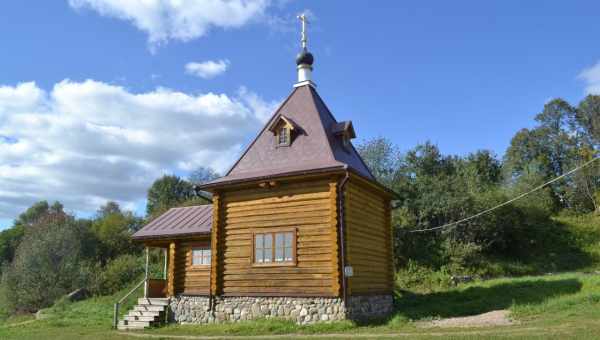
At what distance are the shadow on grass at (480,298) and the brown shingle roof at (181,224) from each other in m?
7.49

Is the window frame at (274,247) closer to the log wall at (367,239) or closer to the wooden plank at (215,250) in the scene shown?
the wooden plank at (215,250)

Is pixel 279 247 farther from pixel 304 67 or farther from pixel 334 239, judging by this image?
pixel 304 67

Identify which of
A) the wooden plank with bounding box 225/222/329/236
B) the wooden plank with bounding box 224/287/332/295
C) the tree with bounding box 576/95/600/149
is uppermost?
the tree with bounding box 576/95/600/149

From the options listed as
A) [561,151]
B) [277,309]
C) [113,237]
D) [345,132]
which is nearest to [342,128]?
[345,132]

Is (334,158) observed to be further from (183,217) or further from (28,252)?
(28,252)

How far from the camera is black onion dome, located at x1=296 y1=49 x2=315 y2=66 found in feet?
59.6

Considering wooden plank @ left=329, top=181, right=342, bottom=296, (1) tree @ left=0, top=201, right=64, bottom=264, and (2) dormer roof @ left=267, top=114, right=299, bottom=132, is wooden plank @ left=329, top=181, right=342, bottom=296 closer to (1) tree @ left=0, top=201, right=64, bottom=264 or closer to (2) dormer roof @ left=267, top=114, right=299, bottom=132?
(2) dormer roof @ left=267, top=114, right=299, bottom=132

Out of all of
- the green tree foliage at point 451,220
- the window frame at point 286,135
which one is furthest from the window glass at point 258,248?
the green tree foliage at point 451,220

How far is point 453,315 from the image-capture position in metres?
15.2

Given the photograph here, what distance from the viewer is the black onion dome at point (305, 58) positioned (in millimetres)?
18172

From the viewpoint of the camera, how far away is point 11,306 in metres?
28.5

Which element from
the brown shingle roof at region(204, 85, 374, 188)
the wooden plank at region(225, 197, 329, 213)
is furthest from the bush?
the wooden plank at region(225, 197, 329, 213)

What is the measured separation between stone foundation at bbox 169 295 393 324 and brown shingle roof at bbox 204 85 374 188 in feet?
12.2

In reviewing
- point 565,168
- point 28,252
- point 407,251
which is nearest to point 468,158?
point 565,168
